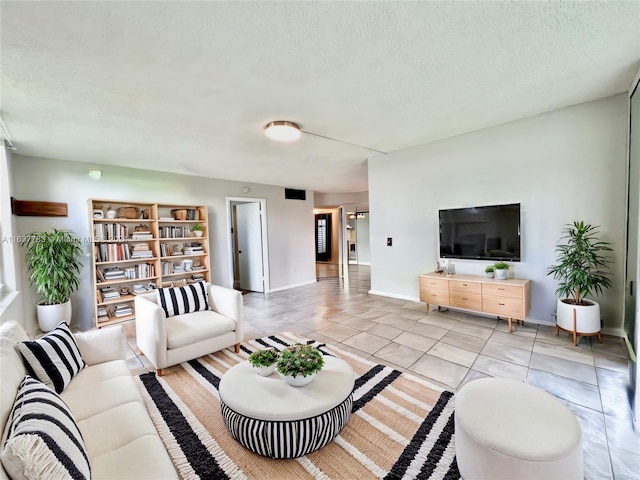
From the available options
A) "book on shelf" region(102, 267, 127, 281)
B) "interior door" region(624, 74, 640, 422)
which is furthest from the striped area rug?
"book on shelf" region(102, 267, 127, 281)

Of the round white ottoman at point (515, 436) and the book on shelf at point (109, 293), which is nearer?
the round white ottoman at point (515, 436)

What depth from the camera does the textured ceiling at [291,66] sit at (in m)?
1.55

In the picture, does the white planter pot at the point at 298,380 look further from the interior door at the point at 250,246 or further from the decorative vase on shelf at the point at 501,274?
the interior door at the point at 250,246

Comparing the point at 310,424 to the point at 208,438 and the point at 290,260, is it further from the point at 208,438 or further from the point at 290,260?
the point at 290,260

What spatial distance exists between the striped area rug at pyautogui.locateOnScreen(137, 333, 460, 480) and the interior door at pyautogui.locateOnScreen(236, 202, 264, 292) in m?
3.74

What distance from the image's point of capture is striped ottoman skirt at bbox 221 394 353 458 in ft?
4.91

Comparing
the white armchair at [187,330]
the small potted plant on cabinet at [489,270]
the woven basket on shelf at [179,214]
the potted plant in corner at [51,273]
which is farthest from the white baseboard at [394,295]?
the potted plant in corner at [51,273]

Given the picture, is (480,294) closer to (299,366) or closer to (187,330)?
(299,366)

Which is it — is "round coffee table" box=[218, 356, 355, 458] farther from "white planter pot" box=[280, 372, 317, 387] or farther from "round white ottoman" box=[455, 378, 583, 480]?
"round white ottoman" box=[455, 378, 583, 480]

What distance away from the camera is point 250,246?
20.9 ft

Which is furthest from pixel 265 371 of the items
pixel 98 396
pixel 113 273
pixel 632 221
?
pixel 113 273

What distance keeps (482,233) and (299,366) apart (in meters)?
3.22

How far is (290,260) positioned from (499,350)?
468 centimetres

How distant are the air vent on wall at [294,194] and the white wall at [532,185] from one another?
271cm
